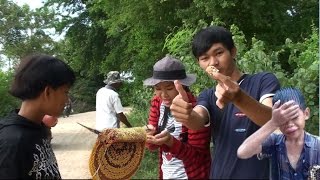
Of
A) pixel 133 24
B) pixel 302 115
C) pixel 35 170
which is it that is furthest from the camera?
pixel 133 24

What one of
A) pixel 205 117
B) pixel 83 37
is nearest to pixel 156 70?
pixel 205 117

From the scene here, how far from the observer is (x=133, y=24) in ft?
40.4

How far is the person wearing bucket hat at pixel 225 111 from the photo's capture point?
222 centimetres

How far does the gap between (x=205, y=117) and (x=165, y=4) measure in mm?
10072

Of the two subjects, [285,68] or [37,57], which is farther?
[285,68]

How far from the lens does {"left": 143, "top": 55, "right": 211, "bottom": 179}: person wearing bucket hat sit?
8.71 feet

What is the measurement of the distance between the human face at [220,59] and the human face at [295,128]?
0.38 m

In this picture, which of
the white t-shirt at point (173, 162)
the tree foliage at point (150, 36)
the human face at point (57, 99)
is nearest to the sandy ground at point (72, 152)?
the tree foliage at point (150, 36)

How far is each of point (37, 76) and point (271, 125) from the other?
920 mm

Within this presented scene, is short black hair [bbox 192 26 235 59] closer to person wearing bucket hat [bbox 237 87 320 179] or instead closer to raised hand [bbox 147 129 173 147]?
person wearing bucket hat [bbox 237 87 320 179]

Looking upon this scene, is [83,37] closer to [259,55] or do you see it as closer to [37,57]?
[259,55]

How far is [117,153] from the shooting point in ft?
8.29

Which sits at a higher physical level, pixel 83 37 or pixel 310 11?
pixel 310 11

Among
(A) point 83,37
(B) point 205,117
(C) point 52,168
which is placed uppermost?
(A) point 83,37
